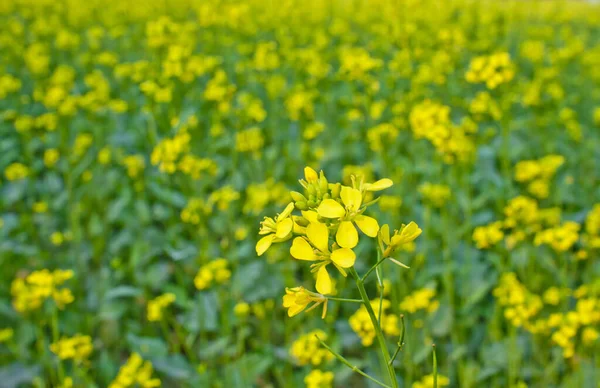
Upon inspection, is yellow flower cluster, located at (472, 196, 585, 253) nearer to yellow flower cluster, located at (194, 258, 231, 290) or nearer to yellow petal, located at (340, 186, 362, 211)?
yellow flower cluster, located at (194, 258, 231, 290)

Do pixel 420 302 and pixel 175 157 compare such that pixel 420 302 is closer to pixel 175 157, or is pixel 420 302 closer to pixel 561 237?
pixel 561 237

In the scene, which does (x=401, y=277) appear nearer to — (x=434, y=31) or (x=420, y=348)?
(x=420, y=348)

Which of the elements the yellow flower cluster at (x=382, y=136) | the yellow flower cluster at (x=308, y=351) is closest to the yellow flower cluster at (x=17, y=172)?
the yellow flower cluster at (x=382, y=136)

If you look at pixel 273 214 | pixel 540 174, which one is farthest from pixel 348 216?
pixel 540 174

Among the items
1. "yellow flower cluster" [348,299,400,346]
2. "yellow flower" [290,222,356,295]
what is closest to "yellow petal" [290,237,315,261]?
"yellow flower" [290,222,356,295]

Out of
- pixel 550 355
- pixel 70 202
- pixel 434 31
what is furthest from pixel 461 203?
pixel 434 31

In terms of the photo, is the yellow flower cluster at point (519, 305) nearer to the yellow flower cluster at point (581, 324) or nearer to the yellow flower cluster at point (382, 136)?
the yellow flower cluster at point (581, 324)
